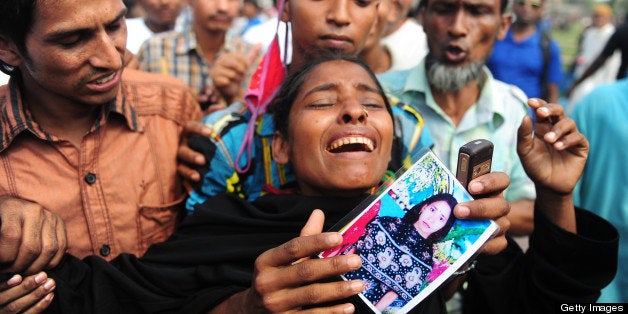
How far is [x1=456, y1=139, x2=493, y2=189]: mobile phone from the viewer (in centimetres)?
166

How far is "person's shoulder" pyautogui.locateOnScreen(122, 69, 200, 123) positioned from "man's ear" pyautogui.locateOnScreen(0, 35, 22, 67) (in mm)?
436

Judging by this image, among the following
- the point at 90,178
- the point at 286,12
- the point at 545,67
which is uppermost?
the point at 286,12

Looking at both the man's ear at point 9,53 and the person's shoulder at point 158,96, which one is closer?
the man's ear at point 9,53

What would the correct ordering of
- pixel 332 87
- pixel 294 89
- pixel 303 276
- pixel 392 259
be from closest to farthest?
pixel 303 276 < pixel 392 259 < pixel 332 87 < pixel 294 89

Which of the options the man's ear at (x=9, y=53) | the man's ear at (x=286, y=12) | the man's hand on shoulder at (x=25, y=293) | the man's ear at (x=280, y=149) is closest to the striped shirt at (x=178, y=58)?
the man's ear at (x=286, y=12)

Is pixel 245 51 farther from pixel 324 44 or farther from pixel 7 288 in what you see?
pixel 7 288

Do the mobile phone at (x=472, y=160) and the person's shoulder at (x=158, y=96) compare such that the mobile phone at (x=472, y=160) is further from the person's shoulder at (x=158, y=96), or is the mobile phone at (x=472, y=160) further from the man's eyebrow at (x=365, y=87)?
the person's shoulder at (x=158, y=96)

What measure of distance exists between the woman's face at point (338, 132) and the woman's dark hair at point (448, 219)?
406 mm

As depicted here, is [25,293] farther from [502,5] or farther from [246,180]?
[502,5]

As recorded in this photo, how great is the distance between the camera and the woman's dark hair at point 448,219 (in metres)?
1.57

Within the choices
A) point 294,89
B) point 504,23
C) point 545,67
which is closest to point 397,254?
point 294,89

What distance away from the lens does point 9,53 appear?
6.79ft

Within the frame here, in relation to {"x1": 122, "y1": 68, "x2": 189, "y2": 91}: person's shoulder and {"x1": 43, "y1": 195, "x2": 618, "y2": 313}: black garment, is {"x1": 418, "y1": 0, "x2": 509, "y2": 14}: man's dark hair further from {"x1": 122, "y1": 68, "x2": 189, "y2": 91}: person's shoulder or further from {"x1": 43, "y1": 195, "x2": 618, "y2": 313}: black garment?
{"x1": 122, "y1": 68, "x2": 189, "y2": 91}: person's shoulder

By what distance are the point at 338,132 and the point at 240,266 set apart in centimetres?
63
